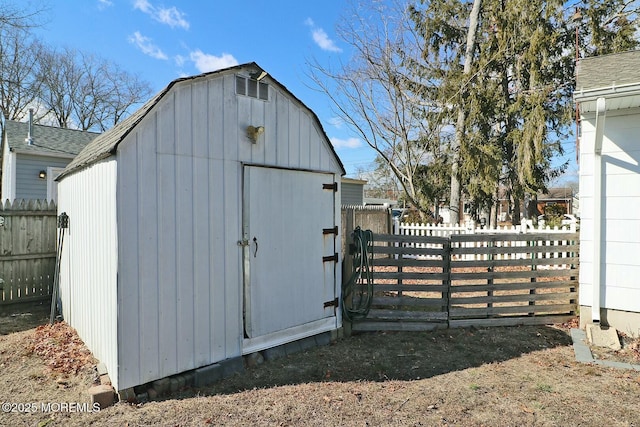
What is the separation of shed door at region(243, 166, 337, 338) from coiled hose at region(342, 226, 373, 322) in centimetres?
25

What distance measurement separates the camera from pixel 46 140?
10742 mm

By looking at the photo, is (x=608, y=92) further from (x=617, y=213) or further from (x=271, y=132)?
(x=271, y=132)

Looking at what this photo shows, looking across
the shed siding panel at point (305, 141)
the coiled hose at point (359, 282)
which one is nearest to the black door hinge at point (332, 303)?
the coiled hose at point (359, 282)

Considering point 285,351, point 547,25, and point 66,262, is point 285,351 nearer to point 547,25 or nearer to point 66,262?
point 66,262

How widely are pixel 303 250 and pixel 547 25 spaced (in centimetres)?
1217

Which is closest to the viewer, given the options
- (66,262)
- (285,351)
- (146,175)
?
(146,175)

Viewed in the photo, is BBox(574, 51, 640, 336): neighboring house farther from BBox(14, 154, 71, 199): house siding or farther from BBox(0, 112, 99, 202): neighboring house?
BBox(14, 154, 71, 199): house siding

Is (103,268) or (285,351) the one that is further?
(285,351)

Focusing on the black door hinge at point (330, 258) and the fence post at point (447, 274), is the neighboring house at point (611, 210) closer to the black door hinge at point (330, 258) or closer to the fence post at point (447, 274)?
the fence post at point (447, 274)

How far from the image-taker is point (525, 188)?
39.2ft

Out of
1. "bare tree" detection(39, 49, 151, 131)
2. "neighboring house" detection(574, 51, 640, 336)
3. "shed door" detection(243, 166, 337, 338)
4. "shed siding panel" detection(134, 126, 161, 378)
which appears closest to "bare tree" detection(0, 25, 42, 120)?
"bare tree" detection(39, 49, 151, 131)

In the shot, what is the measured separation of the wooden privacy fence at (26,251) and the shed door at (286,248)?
4.42 metres

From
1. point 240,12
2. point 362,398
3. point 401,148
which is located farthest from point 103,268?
point 401,148

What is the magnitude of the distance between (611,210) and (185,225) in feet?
16.0
